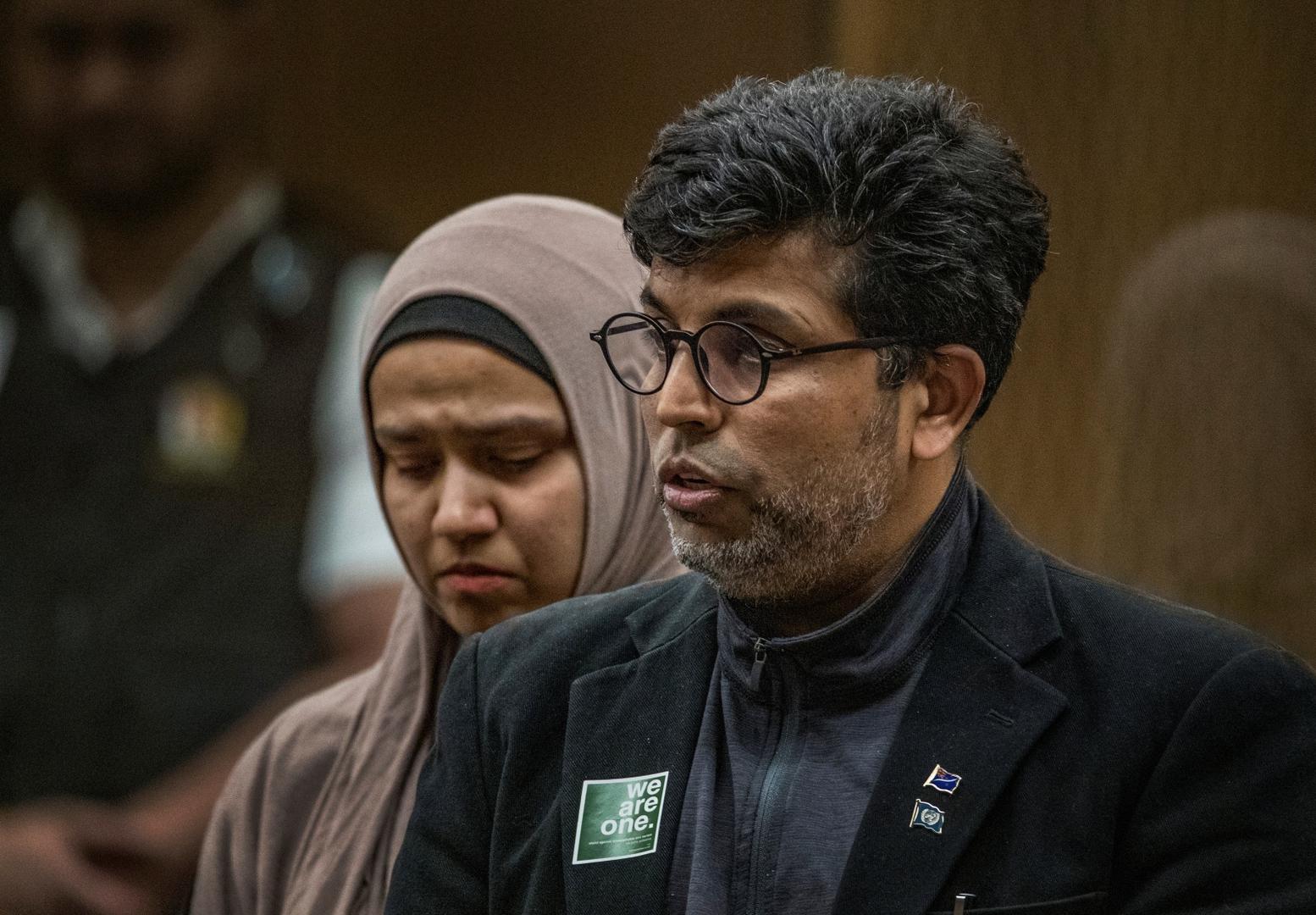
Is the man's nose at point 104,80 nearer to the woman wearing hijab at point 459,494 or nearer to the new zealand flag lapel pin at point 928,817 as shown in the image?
the woman wearing hijab at point 459,494

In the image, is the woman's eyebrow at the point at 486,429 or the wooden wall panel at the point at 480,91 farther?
the wooden wall panel at the point at 480,91

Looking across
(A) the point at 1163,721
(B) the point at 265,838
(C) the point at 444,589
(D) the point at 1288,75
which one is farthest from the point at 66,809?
(D) the point at 1288,75

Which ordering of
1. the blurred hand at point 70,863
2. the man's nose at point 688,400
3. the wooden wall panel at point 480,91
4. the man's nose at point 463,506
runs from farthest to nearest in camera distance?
1. the wooden wall panel at point 480,91
2. the blurred hand at point 70,863
3. the man's nose at point 463,506
4. the man's nose at point 688,400

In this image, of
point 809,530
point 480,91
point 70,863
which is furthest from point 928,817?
point 480,91

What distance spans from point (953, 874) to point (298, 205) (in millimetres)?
2188

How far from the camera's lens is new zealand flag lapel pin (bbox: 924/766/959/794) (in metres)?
1.77

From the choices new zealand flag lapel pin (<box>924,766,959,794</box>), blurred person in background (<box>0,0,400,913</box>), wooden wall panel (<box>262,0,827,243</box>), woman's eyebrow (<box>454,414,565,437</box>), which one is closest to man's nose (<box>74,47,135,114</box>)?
blurred person in background (<box>0,0,400,913</box>)

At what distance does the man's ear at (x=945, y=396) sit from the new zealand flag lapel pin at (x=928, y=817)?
353 millimetres

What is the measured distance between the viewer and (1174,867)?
1.72m

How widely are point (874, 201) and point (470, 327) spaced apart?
74cm

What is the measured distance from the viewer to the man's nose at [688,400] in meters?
1.83

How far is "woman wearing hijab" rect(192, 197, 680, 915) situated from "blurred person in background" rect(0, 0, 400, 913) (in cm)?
52

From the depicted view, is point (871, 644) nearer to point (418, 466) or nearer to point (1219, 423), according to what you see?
point (418, 466)

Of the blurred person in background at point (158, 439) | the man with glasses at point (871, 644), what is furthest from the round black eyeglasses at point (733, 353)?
the blurred person in background at point (158, 439)
